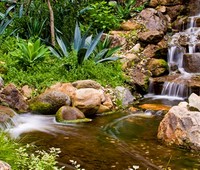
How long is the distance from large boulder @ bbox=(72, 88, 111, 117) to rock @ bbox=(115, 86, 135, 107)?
0.84m

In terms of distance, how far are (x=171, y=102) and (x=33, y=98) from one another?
3.17 m

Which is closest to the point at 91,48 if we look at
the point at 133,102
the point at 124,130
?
the point at 133,102

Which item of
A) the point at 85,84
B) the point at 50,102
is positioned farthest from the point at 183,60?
the point at 50,102

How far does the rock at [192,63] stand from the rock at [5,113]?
544cm

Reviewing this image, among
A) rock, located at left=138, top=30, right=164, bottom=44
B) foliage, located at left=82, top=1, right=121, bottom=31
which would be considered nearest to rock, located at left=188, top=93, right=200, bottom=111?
rock, located at left=138, top=30, right=164, bottom=44

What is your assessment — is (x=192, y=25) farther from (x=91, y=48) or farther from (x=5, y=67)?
(x=5, y=67)

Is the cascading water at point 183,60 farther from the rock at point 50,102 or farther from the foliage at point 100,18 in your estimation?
the rock at point 50,102

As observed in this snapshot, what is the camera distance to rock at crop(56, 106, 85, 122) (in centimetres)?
660

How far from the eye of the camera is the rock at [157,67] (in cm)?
973

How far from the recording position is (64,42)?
9.45 m

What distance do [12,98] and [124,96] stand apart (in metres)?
2.54

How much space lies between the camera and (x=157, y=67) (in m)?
9.81

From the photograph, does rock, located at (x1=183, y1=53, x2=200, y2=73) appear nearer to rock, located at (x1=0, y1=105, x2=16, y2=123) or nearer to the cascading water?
the cascading water

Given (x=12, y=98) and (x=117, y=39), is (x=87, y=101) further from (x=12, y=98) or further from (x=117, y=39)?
(x=117, y=39)
